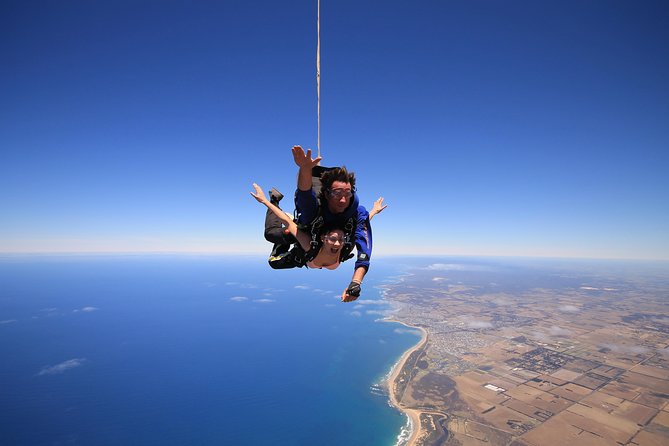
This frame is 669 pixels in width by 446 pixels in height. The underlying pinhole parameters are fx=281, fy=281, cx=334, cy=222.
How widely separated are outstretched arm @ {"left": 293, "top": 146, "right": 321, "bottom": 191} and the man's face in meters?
0.28

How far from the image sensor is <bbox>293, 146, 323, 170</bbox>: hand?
2.09 m

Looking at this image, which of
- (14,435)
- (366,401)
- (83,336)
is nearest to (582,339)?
(366,401)

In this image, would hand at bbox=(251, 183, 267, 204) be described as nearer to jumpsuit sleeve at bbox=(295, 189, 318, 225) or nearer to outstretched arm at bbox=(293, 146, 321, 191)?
jumpsuit sleeve at bbox=(295, 189, 318, 225)

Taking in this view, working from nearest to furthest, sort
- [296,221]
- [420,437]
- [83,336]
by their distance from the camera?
[296,221]
[420,437]
[83,336]

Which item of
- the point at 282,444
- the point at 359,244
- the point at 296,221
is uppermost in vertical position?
the point at 296,221

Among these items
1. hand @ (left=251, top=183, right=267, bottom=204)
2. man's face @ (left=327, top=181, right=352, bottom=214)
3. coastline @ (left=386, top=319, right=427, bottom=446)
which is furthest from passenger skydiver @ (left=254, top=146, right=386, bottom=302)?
coastline @ (left=386, top=319, right=427, bottom=446)

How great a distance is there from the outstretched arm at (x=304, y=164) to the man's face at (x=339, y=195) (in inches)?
11.0

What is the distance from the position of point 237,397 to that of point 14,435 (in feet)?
62.0

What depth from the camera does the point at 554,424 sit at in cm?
2628

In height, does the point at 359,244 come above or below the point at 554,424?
above

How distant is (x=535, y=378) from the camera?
1439 inches

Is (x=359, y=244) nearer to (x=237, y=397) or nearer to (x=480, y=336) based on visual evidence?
(x=237, y=397)

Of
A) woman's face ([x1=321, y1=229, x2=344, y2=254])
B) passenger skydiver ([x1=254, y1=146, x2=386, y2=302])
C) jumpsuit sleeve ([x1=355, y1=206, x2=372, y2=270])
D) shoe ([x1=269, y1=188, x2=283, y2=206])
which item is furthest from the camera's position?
shoe ([x1=269, y1=188, x2=283, y2=206])

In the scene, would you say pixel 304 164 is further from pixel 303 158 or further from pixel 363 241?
pixel 363 241
